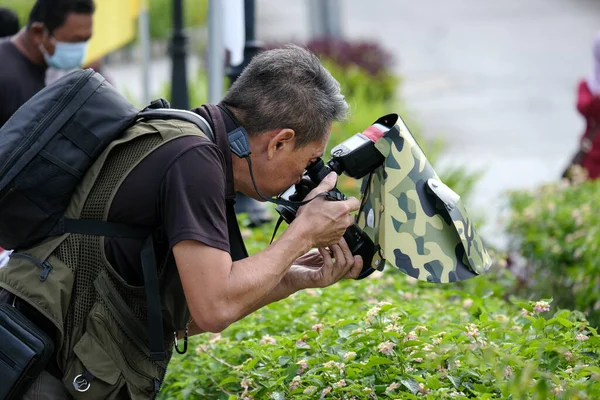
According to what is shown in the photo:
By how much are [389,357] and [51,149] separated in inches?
43.5

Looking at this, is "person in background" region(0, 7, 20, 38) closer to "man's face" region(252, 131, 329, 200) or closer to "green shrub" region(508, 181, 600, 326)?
"green shrub" region(508, 181, 600, 326)

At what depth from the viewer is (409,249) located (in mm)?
2684

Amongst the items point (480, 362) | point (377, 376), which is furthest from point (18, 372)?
point (480, 362)

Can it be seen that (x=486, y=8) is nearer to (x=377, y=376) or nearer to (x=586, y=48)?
(x=586, y=48)

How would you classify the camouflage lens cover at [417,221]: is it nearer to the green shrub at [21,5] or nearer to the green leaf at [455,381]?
the green leaf at [455,381]

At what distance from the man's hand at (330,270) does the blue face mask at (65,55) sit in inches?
84.5

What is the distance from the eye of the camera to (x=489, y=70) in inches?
632

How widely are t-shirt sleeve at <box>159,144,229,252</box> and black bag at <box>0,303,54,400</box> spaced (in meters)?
0.45

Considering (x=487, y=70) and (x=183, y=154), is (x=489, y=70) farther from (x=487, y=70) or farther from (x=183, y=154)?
(x=183, y=154)

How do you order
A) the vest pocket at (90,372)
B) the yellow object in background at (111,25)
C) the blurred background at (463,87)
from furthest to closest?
1. the yellow object in background at (111,25)
2. the blurred background at (463,87)
3. the vest pocket at (90,372)

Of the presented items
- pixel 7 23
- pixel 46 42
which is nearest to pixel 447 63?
pixel 7 23

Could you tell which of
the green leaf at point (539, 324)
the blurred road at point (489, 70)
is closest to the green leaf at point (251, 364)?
the green leaf at point (539, 324)

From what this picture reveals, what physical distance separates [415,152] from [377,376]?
0.64 meters

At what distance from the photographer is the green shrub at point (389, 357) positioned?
98.4 inches
